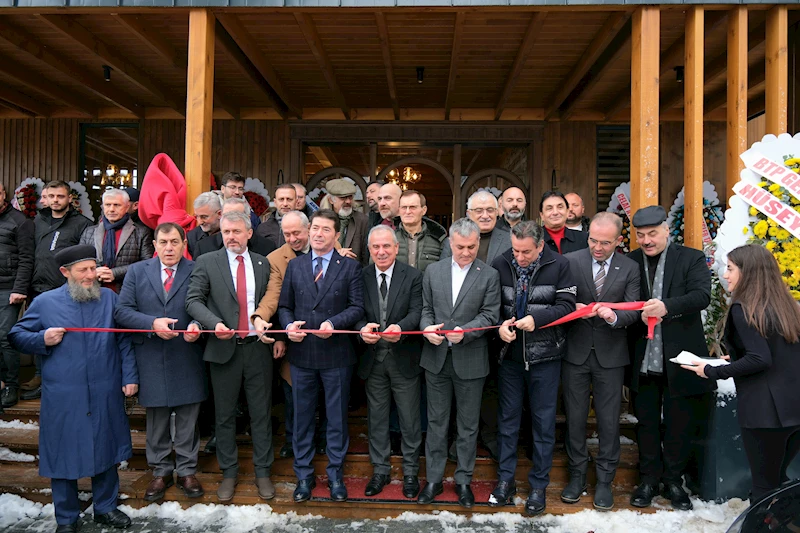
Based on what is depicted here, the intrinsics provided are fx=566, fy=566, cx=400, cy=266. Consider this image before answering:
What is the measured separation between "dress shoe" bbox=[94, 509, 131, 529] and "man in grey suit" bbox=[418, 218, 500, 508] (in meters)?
2.04

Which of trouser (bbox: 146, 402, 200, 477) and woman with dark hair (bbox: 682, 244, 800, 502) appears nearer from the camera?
woman with dark hair (bbox: 682, 244, 800, 502)

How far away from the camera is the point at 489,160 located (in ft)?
30.6

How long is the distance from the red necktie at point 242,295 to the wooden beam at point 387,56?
9.42 feet

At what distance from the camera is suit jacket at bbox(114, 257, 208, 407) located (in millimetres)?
4012

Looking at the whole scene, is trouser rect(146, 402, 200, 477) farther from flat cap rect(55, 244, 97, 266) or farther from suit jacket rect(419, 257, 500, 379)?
suit jacket rect(419, 257, 500, 379)

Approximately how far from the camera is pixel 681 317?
13.2ft

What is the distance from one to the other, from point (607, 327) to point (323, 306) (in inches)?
79.6

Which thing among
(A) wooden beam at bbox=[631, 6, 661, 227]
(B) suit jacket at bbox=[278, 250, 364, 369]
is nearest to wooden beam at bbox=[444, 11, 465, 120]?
(A) wooden beam at bbox=[631, 6, 661, 227]

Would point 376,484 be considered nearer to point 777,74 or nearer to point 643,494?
point 643,494

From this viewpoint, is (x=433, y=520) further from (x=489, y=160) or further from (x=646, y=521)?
(x=489, y=160)

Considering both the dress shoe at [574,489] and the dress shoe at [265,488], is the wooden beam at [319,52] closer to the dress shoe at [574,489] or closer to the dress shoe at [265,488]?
the dress shoe at [265,488]

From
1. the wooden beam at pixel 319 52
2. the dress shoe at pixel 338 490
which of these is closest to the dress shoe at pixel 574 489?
the dress shoe at pixel 338 490

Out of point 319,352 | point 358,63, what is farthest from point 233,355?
point 358,63

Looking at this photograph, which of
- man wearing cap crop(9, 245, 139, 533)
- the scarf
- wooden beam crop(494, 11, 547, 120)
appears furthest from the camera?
wooden beam crop(494, 11, 547, 120)
